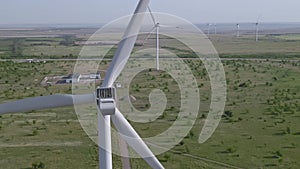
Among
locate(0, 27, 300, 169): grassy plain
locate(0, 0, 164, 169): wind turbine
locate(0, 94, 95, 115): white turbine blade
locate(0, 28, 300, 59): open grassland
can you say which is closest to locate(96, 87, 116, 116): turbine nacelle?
locate(0, 0, 164, 169): wind turbine

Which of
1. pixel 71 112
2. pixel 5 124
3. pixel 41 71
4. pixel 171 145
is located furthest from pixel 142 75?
pixel 171 145

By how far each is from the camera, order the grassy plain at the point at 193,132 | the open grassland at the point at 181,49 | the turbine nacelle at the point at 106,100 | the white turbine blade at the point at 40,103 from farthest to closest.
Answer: the open grassland at the point at 181,49 → the grassy plain at the point at 193,132 → the white turbine blade at the point at 40,103 → the turbine nacelle at the point at 106,100

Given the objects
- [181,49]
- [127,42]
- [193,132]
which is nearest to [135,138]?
[127,42]

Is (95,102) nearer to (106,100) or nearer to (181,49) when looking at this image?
(106,100)

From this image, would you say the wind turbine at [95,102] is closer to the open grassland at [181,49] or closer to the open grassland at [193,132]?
the open grassland at [193,132]

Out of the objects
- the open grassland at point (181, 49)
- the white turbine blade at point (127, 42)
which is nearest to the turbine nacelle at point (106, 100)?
the white turbine blade at point (127, 42)

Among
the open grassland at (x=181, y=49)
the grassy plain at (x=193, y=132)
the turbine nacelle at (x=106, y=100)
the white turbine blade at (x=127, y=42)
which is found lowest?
the grassy plain at (x=193, y=132)

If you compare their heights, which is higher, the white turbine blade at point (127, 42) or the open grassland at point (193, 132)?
the white turbine blade at point (127, 42)

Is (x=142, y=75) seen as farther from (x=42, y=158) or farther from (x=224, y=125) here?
(x=42, y=158)
